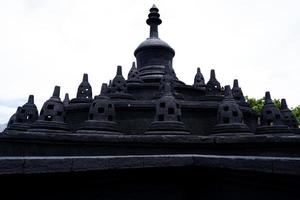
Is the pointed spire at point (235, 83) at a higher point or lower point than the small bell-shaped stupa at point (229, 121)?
higher

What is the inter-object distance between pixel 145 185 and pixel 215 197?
983 millimetres

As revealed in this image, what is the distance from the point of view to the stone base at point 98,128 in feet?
30.7

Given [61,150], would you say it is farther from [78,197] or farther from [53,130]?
[78,197]

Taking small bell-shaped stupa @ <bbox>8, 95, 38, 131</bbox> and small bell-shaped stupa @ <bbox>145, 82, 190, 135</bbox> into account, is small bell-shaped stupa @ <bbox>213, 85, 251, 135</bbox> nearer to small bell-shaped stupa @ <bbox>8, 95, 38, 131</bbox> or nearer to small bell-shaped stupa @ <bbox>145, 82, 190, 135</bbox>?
small bell-shaped stupa @ <bbox>145, 82, 190, 135</bbox>

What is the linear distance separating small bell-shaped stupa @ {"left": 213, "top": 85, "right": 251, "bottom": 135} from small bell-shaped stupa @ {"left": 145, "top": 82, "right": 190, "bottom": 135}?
1.49 meters

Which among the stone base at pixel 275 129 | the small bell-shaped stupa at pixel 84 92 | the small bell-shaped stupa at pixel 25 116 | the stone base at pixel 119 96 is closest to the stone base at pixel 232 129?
the stone base at pixel 275 129

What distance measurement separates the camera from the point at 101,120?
978 centimetres

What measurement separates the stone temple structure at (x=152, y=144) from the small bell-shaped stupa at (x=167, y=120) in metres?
0.04

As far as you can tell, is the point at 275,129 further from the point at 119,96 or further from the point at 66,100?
the point at 66,100

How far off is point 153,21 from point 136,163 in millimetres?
15295

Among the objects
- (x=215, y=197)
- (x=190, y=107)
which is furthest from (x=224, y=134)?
(x=215, y=197)

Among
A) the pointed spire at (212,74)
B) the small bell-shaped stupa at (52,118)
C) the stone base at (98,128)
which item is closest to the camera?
the stone base at (98,128)

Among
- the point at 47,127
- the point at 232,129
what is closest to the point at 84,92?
the point at 47,127

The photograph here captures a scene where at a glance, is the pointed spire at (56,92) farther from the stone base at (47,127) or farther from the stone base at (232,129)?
the stone base at (232,129)
